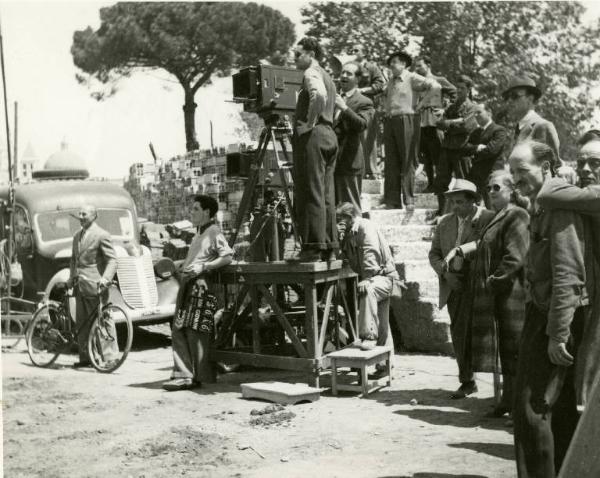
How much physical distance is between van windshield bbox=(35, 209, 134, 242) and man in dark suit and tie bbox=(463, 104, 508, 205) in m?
5.16

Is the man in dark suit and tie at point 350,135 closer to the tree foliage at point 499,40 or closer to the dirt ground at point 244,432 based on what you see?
the dirt ground at point 244,432

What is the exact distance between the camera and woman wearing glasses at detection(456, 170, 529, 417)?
5.54m

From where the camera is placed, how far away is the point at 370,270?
752cm

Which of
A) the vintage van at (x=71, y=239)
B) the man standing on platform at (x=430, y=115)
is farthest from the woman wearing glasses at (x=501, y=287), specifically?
the vintage van at (x=71, y=239)

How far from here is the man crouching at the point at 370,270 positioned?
7.35 m

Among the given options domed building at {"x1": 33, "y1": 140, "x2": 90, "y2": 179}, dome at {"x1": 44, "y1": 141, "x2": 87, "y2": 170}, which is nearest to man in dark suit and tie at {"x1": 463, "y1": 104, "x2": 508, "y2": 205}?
domed building at {"x1": 33, "y1": 140, "x2": 90, "y2": 179}

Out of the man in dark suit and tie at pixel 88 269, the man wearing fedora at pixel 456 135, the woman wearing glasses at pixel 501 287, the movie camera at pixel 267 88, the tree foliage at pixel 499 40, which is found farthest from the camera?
the tree foliage at pixel 499 40

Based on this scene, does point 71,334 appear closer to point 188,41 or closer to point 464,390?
point 464,390

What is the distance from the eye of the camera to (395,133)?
10.2 metres

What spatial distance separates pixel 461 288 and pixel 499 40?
42.9ft

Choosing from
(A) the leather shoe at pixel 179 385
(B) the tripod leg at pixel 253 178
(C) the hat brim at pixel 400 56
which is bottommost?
(A) the leather shoe at pixel 179 385

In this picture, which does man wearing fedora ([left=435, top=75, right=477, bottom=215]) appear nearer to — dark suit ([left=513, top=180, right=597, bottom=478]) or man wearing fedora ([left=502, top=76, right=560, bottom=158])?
Answer: man wearing fedora ([left=502, top=76, right=560, bottom=158])

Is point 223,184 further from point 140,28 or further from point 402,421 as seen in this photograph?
point 402,421

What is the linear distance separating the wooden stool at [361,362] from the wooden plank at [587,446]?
157 inches
